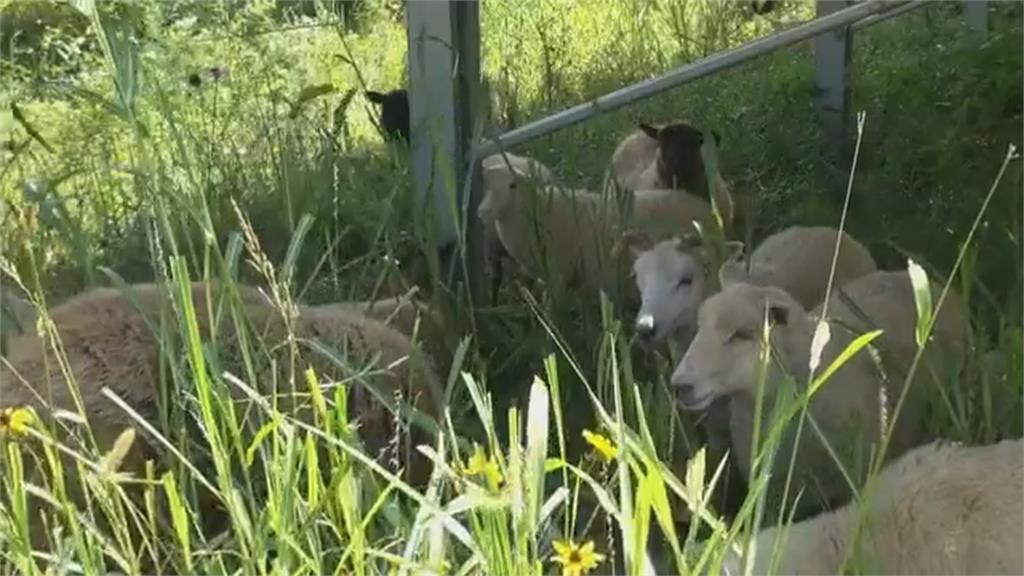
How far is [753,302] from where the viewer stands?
11.7 feet

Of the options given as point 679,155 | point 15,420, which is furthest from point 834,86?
point 15,420

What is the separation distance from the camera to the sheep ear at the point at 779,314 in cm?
347

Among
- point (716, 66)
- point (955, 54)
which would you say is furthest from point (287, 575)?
point (955, 54)

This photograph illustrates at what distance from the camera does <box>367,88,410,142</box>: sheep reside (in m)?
4.65

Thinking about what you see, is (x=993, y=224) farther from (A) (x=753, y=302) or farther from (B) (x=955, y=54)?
(B) (x=955, y=54)

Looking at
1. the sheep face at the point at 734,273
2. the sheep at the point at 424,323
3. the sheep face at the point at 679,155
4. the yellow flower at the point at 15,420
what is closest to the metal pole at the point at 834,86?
the sheep face at the point at 679,155

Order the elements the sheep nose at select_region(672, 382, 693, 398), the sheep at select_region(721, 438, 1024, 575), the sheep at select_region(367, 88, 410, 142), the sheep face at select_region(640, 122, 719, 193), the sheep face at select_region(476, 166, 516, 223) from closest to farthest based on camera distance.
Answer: the sheep at select_region(721, 438, 1024, 575) < the sheep nose at select_region(672, 382, 693, 398) < the sheep at select_region(367, 88, 410, 142) < the sheep face at select_region(476, 166, 516, 223) < the sheep face at select_region(640, 122, 719, 193)

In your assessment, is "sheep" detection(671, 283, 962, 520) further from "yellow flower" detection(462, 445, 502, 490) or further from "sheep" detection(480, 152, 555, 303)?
"yellow flower" detection(462, 445, 502, 490)

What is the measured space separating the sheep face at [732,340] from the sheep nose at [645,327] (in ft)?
1.35

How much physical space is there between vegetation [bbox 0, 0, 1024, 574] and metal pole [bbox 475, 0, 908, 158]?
0.28 meters

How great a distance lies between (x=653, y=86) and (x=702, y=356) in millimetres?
1084

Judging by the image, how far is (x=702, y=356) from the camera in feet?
11.6

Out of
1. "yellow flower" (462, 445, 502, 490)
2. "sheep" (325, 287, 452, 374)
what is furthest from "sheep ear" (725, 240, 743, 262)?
"yellow flower" (462, 445, 502, 490)

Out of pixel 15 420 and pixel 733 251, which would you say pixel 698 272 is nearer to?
pixel 733 251
